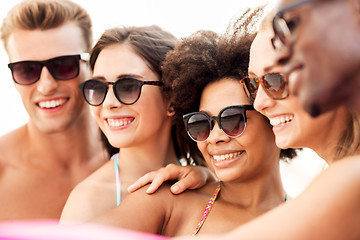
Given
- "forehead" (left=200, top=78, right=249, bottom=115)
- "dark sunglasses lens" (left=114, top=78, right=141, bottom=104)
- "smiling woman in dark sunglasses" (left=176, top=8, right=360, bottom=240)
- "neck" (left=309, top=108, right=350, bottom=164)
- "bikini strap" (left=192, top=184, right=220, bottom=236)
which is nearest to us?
"smiling woman in dark sunglasses" (left=176, top=8, right=360, bottom=240)

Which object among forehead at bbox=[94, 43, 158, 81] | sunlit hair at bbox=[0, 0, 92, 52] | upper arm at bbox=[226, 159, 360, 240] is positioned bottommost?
upper arm at bbox=[226, 159, 360, 240]

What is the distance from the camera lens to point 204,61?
272cm

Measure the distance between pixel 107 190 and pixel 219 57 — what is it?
3.58 ft

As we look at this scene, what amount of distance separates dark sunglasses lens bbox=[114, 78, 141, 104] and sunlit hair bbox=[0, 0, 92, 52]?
3.50 ft

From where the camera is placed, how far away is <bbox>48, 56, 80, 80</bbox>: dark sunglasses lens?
3.56 meters

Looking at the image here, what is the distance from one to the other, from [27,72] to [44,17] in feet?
1.59

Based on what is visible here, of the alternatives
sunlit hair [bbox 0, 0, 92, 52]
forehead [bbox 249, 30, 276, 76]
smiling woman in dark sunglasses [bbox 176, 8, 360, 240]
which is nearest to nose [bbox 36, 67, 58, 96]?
sunlit hair [bbox 0, 0, 92, 52]

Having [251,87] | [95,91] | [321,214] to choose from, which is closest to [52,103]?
[95,91]

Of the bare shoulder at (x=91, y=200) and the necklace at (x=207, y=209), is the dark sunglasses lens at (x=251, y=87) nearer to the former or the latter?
the necklace at (x=207, y=209)

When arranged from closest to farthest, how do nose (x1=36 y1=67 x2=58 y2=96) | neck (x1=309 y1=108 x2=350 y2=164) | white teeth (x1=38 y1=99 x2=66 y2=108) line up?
1. neck (x1=309 y1=108 x2=350 y2=164)
2. nose (x1=36 y1=67 x2=58 y2=96)
3. white teeth (x1=38 y1=99 x2=66 y2=108)

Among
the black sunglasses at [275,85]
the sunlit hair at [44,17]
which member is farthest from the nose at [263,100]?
the sunlit hair at [44,17]

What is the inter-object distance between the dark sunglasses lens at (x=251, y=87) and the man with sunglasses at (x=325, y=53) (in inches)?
44.3

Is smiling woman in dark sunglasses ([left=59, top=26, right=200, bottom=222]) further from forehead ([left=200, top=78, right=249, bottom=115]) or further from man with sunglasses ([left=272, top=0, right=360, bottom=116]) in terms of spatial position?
man with sunglasses ([left=272, top=0, right=360, bottom=116])

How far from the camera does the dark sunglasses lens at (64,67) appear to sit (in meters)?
3.56
